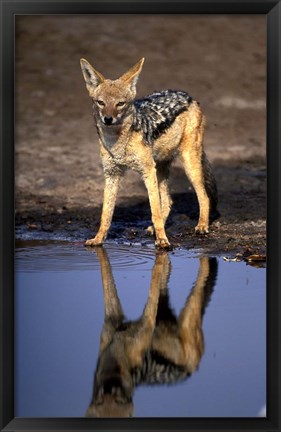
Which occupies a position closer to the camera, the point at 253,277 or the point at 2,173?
the point at 2,173

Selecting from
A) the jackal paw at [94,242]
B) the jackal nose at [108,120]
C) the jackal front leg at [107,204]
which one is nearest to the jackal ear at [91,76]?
the jackal nose at [108,120]

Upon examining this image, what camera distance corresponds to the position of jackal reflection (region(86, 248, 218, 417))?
17.5 ft

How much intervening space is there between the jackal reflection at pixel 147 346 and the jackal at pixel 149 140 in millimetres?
1497

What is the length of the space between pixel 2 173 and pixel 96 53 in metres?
10.9

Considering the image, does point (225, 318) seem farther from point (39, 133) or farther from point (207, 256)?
point (39, 133)

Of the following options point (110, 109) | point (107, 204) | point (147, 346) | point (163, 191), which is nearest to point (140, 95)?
point (163, 191)

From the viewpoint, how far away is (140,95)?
1505cm

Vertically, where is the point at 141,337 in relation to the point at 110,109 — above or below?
below

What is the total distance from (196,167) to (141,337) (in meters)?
3.62

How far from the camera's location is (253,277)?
7492mm

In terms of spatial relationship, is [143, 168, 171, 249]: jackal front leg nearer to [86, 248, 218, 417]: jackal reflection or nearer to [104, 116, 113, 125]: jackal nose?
[104, 116, 113, 125]: jackal nose

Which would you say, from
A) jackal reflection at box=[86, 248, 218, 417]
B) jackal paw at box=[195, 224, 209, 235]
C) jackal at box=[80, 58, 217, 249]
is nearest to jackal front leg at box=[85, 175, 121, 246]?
jackal at box=[80, 58, 217, 249]

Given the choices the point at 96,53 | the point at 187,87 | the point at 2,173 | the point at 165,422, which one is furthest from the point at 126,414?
the point at 96,53

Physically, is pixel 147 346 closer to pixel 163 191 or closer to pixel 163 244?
pixel 163 244
